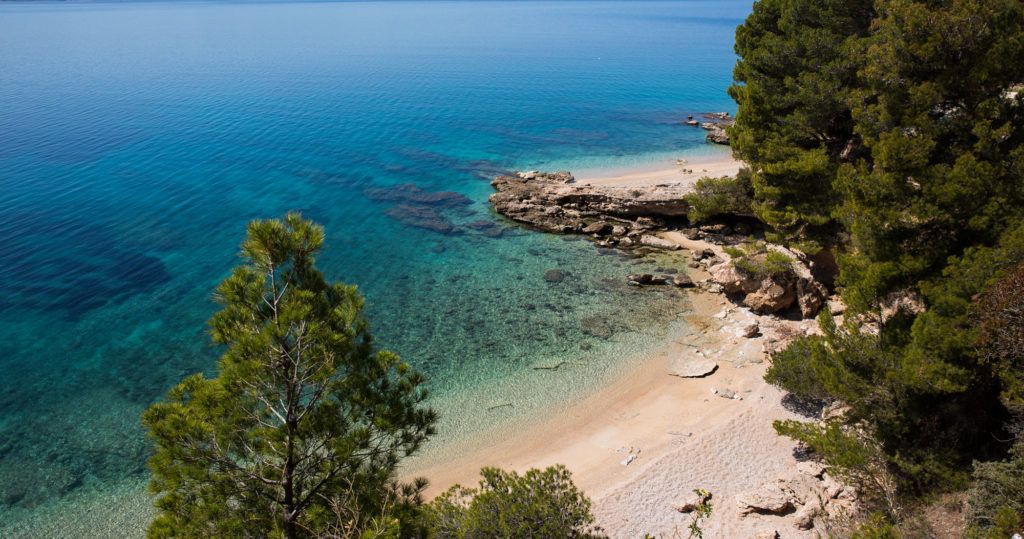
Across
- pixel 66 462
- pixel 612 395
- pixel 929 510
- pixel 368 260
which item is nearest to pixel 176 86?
pixel 368 260

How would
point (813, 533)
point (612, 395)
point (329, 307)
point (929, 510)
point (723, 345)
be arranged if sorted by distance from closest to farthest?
point (329, 307) < point (929, 510) < point (813, 533) < point (612, 395) < point (723, 345)

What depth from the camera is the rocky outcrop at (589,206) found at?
37812mm

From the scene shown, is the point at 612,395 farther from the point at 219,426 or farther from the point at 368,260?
the point at 368,260

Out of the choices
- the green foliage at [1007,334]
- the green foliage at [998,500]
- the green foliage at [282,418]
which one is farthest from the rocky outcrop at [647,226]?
the green foliage at [282,418]

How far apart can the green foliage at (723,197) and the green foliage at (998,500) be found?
70.6 feet

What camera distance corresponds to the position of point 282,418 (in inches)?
413

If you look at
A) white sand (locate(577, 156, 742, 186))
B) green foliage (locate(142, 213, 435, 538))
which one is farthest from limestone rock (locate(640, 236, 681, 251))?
green foliage (locate(142, 213, 435, 538))

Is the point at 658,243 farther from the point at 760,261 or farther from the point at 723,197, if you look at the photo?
the point at 760,261

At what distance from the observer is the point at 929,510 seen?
13.5 meters

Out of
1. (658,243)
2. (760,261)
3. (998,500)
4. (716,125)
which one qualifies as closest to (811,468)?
(998,500)

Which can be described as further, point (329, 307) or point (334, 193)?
point (334, 193)

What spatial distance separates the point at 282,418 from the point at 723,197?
28.8 metres

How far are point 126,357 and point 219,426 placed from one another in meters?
19.6

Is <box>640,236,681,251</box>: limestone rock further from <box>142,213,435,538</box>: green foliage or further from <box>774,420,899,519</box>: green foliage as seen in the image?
<box>142,213,435,538</box>: green foliage
